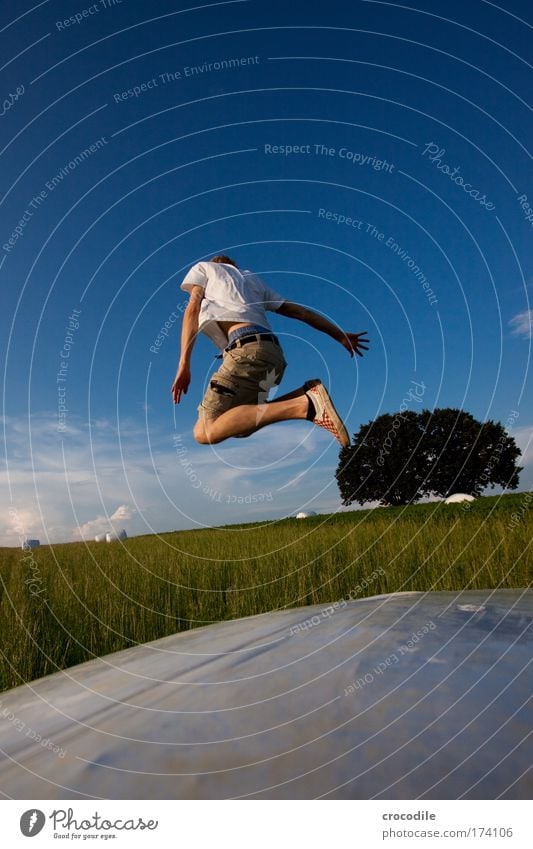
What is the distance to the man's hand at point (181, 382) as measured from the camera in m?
5.22

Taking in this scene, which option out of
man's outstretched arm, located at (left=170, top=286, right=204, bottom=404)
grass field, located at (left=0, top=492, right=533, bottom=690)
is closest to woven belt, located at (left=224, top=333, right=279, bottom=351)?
man's outstretched arm, located at (left=170, top=286, right=204, bottom=404)

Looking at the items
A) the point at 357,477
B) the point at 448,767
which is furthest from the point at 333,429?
the point at 357,477

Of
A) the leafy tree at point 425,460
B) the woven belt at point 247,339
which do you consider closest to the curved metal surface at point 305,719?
the woven belt at point 247,339

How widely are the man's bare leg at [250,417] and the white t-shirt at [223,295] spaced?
85 cm

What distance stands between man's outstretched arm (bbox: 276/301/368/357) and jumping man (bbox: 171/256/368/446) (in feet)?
1.64

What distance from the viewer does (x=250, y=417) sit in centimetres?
558

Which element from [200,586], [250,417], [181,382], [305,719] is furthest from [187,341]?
[305,719]

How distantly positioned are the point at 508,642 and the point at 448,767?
0.95m

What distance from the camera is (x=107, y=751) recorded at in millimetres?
1956

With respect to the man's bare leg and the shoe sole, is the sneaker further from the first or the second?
the man's bare leg

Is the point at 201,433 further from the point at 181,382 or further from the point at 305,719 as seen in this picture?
the point at 305,719

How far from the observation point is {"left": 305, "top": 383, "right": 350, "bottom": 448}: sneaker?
5281 mm

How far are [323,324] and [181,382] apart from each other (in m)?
2.06
